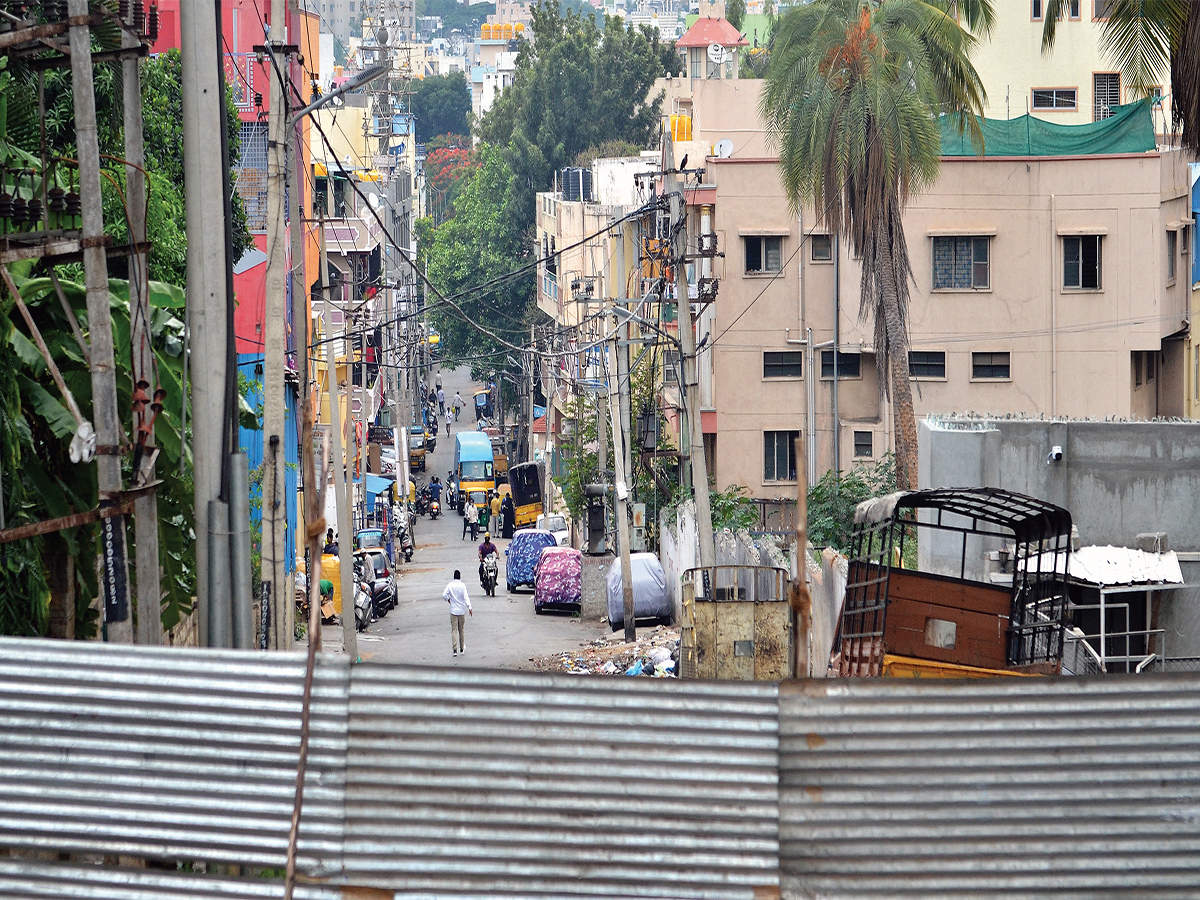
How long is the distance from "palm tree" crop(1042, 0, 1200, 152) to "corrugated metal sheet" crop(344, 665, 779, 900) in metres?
12.6

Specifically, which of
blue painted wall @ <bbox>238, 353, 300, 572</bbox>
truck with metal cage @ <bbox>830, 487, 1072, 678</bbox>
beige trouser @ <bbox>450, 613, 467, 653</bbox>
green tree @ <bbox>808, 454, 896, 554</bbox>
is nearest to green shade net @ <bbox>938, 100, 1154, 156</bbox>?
green tree @ <bbox>808, 454, 896, 554</bbox>

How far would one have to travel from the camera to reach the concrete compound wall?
19.3 meters

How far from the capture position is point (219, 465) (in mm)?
8391

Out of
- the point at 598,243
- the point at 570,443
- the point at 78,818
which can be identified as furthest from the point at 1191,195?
the point at 78,818

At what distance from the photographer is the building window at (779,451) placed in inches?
1473

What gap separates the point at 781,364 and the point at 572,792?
31.9m

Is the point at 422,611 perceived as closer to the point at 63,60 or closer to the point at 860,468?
the point at 860,468

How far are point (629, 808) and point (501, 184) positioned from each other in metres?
77.5

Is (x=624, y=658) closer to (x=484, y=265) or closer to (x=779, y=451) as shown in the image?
(x=779, y=451)

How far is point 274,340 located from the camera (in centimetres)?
1476

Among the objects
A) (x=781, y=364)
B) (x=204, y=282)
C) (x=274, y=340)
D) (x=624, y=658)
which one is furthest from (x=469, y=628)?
(x=204, y=282)

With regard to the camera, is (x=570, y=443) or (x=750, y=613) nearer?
(x=750, y=613)

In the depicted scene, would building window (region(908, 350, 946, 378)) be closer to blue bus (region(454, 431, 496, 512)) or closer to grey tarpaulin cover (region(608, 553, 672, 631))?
grey tarpaulin cover (region(608, 553, 672, 631))

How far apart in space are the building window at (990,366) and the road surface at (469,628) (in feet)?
35.8
